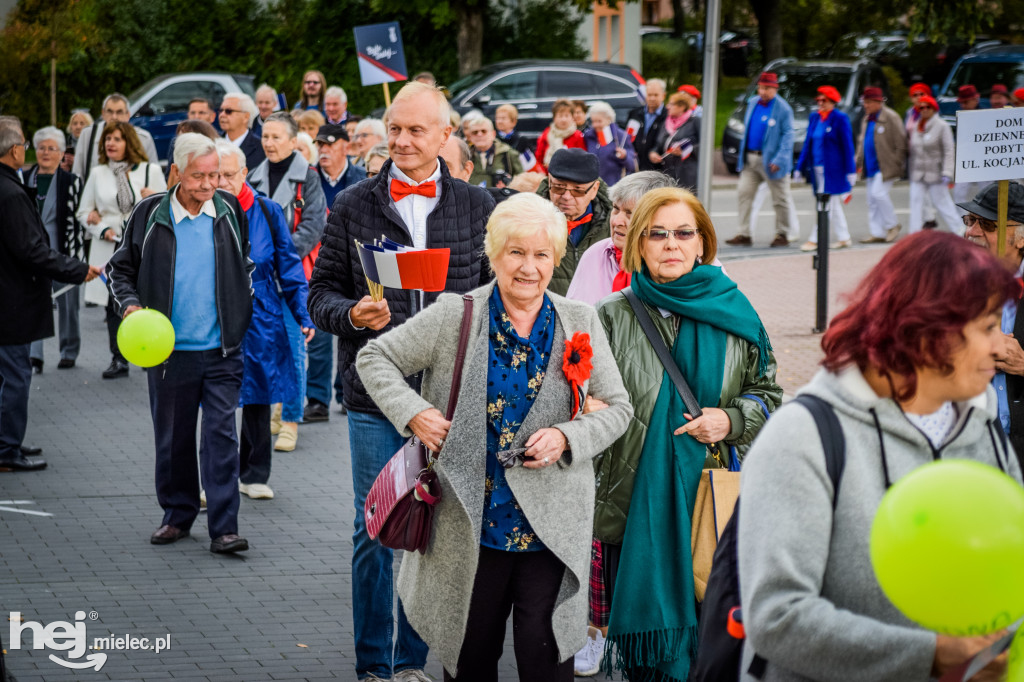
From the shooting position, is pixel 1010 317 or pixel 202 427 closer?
pixel 1010 317

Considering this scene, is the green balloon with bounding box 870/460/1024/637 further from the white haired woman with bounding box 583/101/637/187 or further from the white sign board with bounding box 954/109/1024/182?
the white haired woman with bounding box 583/101/637/187

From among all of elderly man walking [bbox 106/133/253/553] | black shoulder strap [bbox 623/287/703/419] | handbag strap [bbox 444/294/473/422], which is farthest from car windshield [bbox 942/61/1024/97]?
handbag strap [bbox 444/294/473/422]

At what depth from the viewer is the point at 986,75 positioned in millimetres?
23469

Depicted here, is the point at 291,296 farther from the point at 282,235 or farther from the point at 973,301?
the point at 973,301

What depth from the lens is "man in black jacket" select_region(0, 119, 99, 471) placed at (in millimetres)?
7730

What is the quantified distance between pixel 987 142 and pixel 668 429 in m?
2.99

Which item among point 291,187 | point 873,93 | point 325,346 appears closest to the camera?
point 291,187

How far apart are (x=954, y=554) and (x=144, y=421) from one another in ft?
26.2

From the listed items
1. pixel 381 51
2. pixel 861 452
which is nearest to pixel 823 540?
pixel 861 452

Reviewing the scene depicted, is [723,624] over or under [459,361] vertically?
under

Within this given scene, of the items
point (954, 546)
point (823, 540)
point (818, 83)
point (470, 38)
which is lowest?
point (823, 540)

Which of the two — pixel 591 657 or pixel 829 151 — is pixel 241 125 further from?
pixel 829 151

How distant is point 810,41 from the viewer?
3919 centimetres

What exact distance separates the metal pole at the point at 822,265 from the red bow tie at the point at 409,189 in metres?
7.77
